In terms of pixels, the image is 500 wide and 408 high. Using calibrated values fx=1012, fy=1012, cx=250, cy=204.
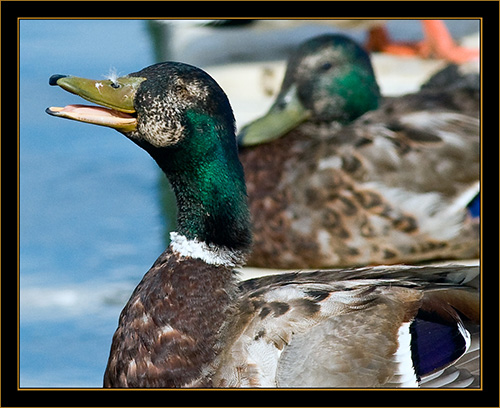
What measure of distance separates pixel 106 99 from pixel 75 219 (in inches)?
117

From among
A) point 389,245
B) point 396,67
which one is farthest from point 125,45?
point 389,245

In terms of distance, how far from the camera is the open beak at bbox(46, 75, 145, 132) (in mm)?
3465

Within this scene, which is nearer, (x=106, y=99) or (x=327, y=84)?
(x=106, y=99)

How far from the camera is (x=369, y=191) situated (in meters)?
5.66

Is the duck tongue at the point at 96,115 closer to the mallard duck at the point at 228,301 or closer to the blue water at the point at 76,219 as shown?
the mallard duck at the point at 228,301

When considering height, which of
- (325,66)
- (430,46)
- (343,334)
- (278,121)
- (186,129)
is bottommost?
(343,334)

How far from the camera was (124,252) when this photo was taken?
19.5ft

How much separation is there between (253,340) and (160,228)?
2917 mm

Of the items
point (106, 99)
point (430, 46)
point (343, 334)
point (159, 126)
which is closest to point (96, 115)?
point (106, 99)

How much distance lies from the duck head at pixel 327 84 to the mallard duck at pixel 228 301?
8.33 feet

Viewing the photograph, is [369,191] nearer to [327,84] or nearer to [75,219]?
[327,84]

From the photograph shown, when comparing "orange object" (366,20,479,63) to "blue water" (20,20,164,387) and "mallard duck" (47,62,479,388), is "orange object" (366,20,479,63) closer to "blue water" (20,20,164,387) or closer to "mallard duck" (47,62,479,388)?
"blue water" (20,20,164,387)

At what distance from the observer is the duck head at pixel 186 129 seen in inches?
139

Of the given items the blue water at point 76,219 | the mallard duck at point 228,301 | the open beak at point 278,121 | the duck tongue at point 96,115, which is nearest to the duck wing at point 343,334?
the mallard duck at point 228,301
